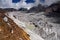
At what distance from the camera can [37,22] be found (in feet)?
4.42

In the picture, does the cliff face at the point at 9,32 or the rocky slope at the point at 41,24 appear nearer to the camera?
the cliff face at the point at 9,32

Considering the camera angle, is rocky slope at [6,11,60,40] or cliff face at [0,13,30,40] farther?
rocky slope at [6,11,60,40]

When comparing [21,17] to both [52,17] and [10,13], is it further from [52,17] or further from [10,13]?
[52,17]

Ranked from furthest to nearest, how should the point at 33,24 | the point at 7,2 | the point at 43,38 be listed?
1. the point at 7,2
2. the point at 33,24
3. the point at 43,38

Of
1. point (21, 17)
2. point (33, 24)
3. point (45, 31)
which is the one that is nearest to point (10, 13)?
point (21, 17)

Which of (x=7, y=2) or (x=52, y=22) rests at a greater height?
(x=7, y=2)

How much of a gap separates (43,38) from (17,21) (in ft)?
0.72

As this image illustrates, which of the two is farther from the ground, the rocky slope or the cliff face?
the cliff face

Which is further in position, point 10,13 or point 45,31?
point 10,13

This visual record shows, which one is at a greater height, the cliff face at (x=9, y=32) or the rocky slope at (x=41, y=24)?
the cliff face at (x=9, y=32)

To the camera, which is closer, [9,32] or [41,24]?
[9,32]

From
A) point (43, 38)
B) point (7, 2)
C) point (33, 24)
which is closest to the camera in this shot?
point (43, 38)

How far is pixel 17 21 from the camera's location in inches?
51.8

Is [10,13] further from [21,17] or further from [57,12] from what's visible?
[57,12]
